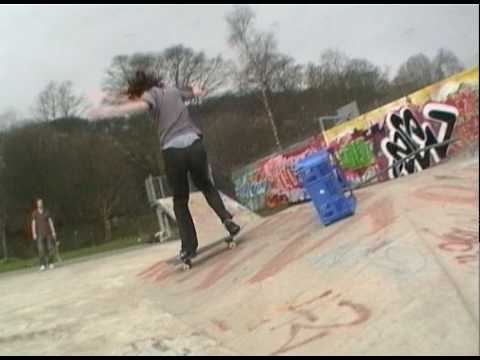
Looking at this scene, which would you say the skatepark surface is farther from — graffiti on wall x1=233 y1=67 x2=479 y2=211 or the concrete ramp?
graffiti on wall x1=233 y1=67 x2=479 y2=211

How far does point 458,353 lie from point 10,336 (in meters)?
2.52

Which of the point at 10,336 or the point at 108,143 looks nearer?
the point at 10,336

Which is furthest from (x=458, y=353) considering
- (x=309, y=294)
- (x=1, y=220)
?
(x=1, y=220)

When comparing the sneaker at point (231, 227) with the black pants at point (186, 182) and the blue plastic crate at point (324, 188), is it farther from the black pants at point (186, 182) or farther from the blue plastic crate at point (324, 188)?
the blue plastic crate at point (324, 188)

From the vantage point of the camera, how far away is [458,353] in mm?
2105

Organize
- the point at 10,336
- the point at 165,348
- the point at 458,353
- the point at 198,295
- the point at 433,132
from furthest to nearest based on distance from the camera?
the point at 433,132, the point at 198,295, the point at 10,336, the point at 165,348, the point at 458,353

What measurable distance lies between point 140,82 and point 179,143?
3.21ft

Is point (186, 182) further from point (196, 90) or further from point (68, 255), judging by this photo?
point (196, 90)

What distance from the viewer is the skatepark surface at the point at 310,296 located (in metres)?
2.35

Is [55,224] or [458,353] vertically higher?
[55,224]

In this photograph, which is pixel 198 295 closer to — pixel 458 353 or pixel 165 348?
pixel 165 348

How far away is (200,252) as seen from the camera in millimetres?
5406

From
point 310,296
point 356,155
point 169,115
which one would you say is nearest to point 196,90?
point 169,115

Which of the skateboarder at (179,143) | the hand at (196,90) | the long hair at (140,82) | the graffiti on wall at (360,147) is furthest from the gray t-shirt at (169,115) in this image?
the graffiti on wall at (360,147)
